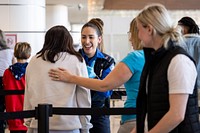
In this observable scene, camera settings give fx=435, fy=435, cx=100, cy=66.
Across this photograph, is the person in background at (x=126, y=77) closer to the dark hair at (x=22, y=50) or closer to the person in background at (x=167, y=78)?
the person in background at (x=167, y=78)

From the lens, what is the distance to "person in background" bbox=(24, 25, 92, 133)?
2914 millimetres

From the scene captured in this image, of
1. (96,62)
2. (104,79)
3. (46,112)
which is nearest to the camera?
(104,79)

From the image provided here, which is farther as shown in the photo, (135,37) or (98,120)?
(98,120)

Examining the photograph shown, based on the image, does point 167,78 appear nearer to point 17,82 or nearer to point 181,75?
point 181,75

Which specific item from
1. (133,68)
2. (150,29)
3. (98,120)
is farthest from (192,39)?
(150,29)

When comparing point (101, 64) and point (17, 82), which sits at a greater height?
point (101, 64)

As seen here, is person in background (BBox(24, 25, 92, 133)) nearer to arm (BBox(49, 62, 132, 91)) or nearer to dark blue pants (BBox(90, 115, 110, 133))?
arm (BBox(49, 62, 132, 91))

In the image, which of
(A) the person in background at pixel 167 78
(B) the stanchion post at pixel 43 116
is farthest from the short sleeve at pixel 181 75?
(B) the stanchion post at pixel 43 116

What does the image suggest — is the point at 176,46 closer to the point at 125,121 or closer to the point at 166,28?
the point at 166,28

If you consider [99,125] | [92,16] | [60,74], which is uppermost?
[92,16]

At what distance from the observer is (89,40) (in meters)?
3.79

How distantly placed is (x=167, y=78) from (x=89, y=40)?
1706 mm

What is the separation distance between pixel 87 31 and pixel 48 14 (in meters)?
14.0

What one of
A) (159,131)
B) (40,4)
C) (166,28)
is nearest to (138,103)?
(159,131)
